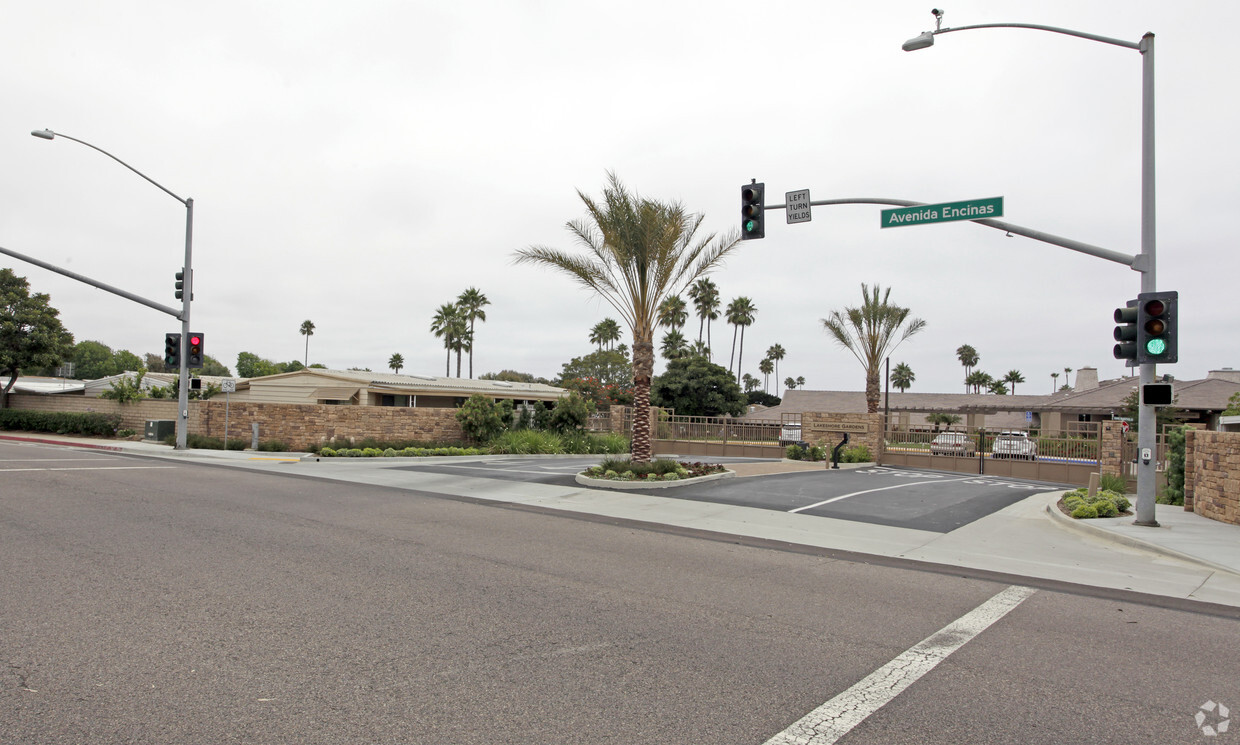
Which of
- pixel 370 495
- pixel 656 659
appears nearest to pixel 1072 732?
pixel 656 659

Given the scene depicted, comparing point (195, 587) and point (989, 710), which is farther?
point (195, 587)

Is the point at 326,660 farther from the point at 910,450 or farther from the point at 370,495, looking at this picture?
the point at 910,450

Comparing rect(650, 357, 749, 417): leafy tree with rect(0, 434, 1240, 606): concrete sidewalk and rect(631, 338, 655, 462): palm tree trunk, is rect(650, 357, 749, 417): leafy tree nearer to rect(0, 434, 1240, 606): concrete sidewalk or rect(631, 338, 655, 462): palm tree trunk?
rect(631, 338, 655, 462): palm tree trunk

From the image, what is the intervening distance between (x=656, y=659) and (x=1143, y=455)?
10.3 metres

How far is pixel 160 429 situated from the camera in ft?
93.0

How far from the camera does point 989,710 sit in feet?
15.0

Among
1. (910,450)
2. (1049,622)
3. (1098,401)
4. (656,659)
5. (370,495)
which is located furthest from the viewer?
(1098,401)

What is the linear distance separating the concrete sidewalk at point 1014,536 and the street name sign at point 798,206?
556 cm

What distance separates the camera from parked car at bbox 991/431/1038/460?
89.9 ft

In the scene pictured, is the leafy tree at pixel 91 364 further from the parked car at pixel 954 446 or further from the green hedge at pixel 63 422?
the parked car at pixel 954 446

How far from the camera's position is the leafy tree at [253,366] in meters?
83.3

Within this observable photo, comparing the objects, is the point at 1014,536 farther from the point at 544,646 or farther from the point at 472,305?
the point at 472,305

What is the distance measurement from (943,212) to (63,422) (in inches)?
1396

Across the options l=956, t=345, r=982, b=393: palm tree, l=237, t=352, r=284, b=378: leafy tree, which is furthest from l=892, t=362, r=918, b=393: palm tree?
l=237, t=352, r=284, b=378: leafy tree
